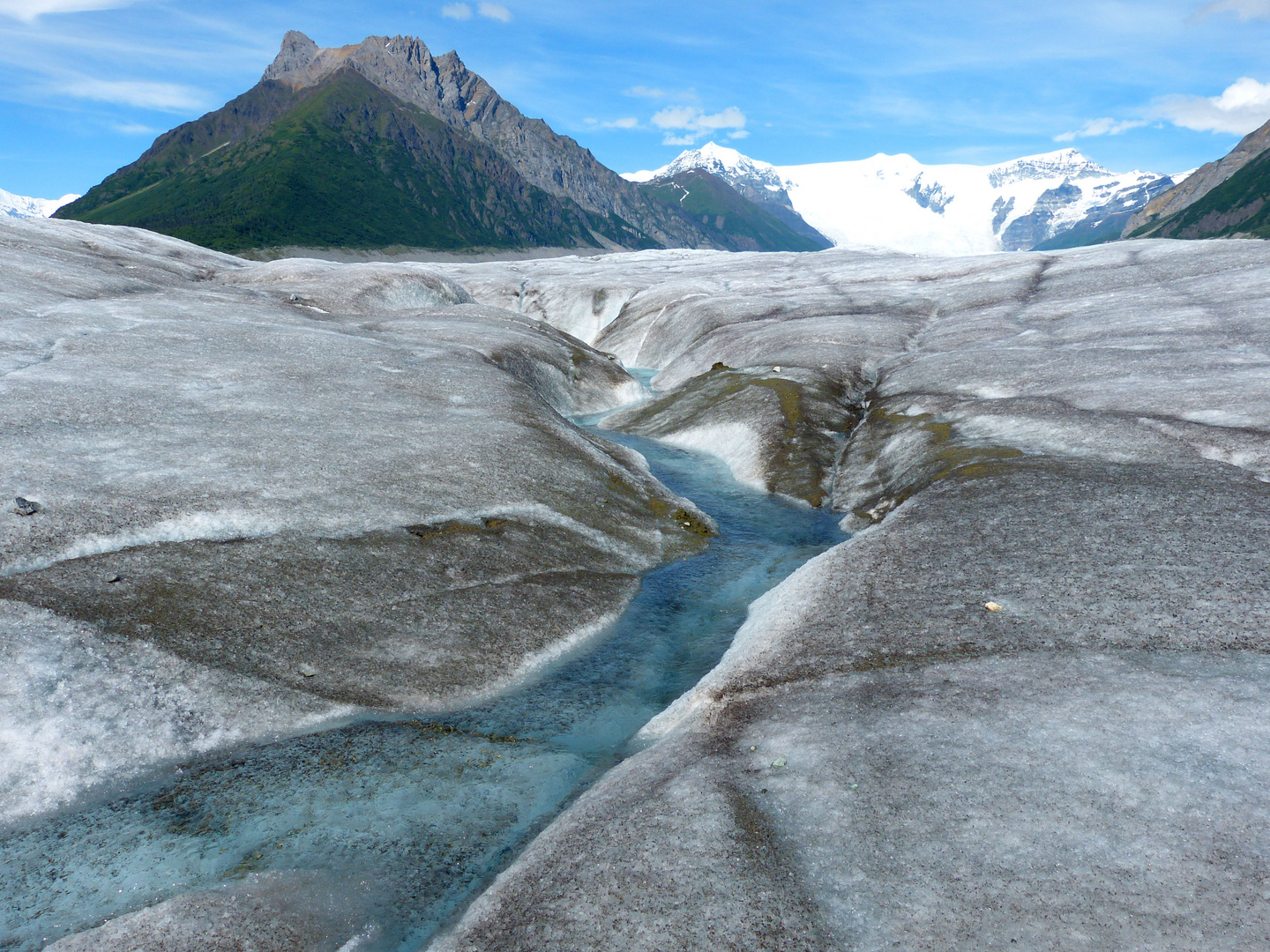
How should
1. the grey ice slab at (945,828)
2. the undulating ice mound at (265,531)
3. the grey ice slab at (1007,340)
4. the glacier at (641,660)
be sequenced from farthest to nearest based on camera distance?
the grey ice slab at (1007,340) → the undulating ice mound at (265,531) → the glacier at (641,660) → the grey ice slab at (945,828)

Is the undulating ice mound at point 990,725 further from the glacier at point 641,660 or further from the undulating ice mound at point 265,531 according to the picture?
the undulating ice mound at point 265,531

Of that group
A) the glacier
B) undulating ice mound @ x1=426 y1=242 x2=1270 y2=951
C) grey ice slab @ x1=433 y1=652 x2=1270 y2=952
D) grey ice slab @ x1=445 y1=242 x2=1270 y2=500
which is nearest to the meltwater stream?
the glacier

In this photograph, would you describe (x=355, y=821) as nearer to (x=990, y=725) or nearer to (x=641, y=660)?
(x=641, y=660)

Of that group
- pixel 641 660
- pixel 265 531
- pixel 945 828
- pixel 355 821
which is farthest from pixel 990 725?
pixel 265 531

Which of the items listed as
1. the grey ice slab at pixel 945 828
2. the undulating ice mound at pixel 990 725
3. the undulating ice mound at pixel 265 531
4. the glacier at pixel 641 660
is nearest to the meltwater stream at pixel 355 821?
the glacier at pixel 641 660

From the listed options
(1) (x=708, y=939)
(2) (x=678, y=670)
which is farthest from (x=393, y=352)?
(1) (x=708, y=939)

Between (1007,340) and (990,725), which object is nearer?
(990,725)
